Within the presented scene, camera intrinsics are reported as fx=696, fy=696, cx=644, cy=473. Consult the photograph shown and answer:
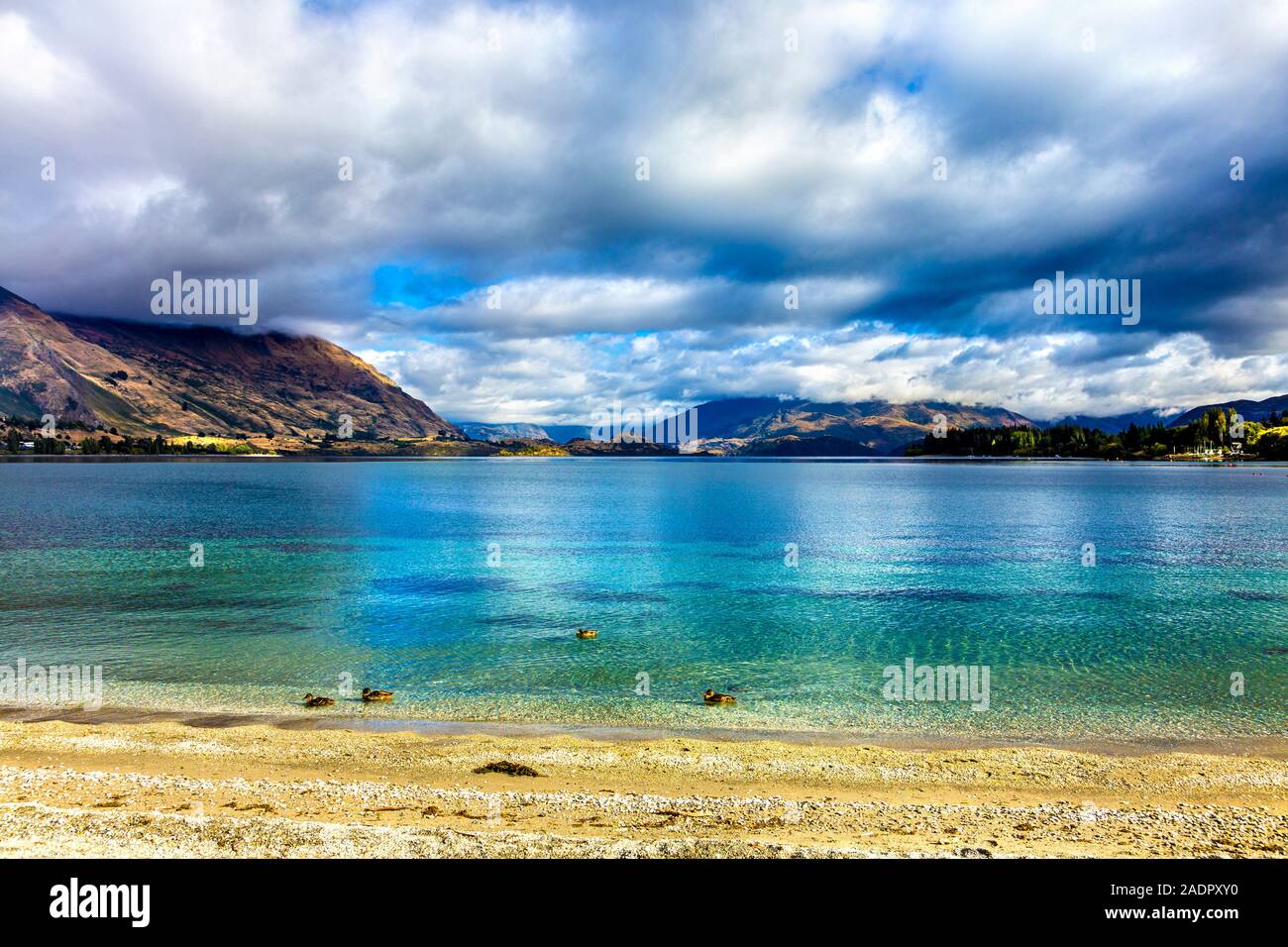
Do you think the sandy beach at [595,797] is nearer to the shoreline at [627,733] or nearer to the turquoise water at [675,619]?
the shoreline at [627,733]

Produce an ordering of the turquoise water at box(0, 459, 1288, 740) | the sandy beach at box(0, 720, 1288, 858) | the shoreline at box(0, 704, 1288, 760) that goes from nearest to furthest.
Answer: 1. the sandy beach at box(0, 720, 1288, 858)
2. the shoreline at box(0, 704, 1288, 760)
3. the turquoise water at box(0, 459, 1288, 740)

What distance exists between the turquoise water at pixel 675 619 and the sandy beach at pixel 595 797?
13.0ft

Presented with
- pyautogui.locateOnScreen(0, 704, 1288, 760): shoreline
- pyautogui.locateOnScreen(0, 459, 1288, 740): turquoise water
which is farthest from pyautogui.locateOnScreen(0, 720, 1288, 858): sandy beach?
pyautogui.locateOnScreen(0, 459, 1288, 740): turquoise water

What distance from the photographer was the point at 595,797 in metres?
18.2

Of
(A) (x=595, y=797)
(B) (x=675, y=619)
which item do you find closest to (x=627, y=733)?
(A) (x=595, y=797)

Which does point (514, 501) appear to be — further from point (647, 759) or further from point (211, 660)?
point (647, 759)

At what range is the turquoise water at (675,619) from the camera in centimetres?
2853

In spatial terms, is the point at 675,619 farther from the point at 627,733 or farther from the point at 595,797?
the point at 595,797

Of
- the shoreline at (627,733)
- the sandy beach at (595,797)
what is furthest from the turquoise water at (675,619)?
the sandy beach at (595,797)

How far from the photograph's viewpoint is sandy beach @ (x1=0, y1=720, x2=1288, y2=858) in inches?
590

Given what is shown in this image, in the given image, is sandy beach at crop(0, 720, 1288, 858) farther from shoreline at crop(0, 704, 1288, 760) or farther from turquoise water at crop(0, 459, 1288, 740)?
turquoise water at crop(0, 459, 1288, 740)

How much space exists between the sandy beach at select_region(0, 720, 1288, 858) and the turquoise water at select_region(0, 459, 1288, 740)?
3961 millimetres

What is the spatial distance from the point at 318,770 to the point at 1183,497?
173 m
